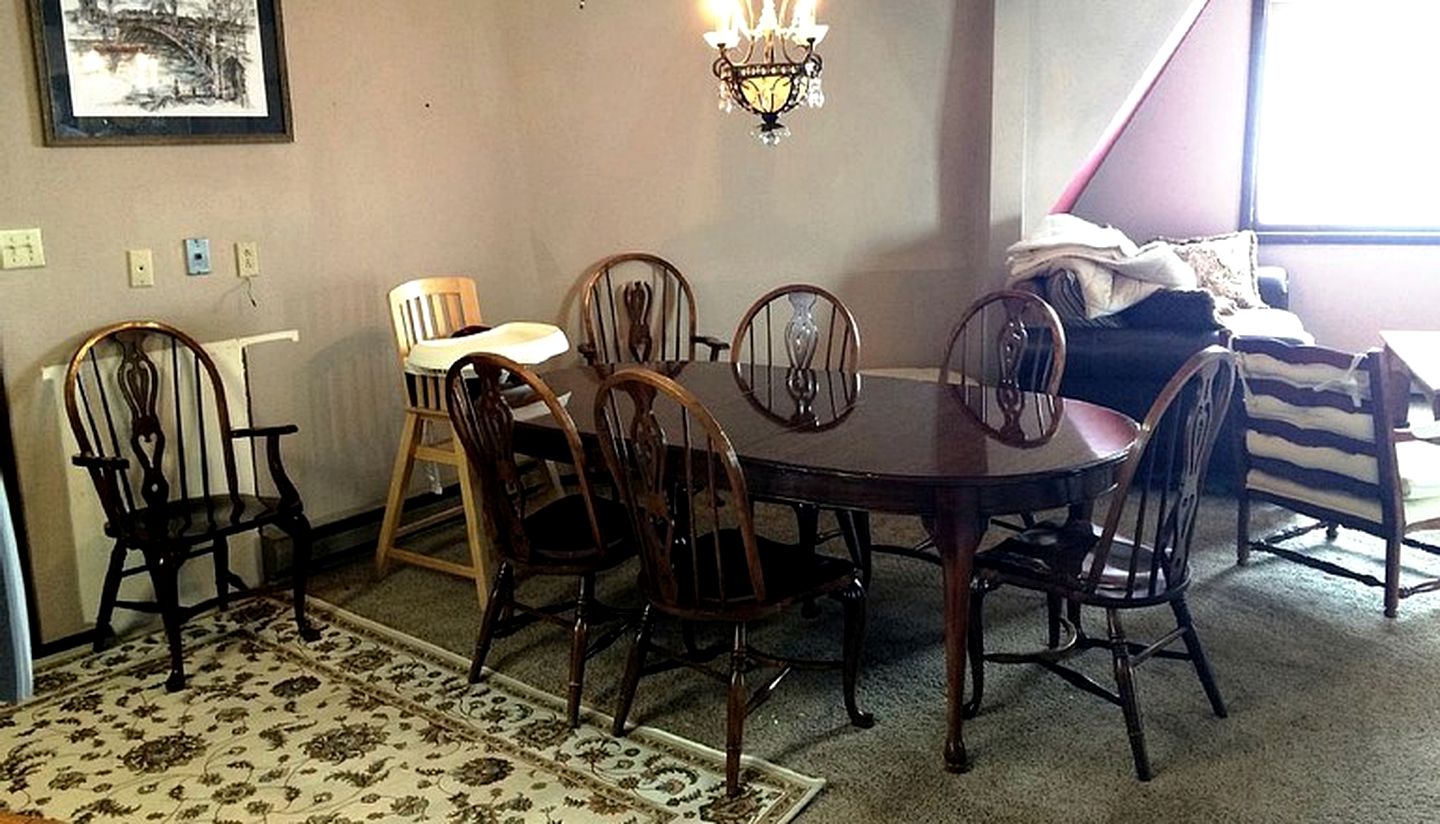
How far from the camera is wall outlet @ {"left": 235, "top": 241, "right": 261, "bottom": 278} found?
3.71 m

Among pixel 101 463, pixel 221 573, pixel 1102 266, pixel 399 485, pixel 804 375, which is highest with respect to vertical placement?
pixel 1102 266

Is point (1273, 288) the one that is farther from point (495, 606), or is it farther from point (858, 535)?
point (495, 606)

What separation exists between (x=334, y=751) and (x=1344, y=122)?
5.40 m

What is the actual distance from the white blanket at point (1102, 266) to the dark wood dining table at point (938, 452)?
5.15 ft

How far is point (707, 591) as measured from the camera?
256 cm

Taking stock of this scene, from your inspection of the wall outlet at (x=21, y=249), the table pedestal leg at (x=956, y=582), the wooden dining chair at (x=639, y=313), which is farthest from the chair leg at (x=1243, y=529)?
the wall outlet at (x=21, y=249)

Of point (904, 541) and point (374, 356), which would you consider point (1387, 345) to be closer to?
point (904, 541)

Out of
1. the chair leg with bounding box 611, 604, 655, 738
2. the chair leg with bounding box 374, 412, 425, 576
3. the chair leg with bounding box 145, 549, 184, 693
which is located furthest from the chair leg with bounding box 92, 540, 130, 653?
the chair leg with bounding box 611, 604, 655, 738

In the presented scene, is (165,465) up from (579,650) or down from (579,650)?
up

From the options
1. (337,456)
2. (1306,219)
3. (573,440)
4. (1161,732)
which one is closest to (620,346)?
(337,456)

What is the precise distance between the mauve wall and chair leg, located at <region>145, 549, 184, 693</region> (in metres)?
4.41

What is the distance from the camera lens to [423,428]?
153 inches

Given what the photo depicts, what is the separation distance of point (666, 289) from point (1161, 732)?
2.53m

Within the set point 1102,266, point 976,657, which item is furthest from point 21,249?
point 1102,266
